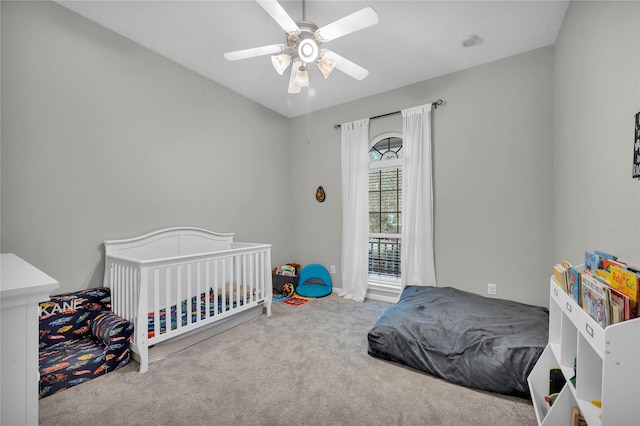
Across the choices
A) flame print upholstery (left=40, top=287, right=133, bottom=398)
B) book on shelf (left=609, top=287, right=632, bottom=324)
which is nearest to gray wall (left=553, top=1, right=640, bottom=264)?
book on shelf (left=609, top=287, right=632, bottom=324)

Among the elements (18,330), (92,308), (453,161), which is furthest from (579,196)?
(92,308)

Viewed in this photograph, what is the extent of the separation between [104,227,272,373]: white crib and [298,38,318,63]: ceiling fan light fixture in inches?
66.0

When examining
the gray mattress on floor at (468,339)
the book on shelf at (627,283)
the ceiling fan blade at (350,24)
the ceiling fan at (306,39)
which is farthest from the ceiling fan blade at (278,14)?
the gray mattress on floor at (468,339)

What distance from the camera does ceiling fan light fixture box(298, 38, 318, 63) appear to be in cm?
173

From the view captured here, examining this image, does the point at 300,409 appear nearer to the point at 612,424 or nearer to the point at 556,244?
the point at 612,424

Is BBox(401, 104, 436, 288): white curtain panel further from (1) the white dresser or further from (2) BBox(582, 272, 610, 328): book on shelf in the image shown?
(1) the white dresser

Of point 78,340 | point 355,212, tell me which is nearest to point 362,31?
point 355,212

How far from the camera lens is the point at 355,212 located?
3.53 metres

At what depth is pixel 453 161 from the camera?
2.97m

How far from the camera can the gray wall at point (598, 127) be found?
1.19 metres

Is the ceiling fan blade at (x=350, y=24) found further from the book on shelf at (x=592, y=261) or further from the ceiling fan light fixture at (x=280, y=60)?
the book on shelf at (x=592, y=261)

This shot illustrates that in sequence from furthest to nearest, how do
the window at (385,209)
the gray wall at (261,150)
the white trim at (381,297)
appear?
1. the window at (385,209)
2. the white trim at (381,297)
3. the gray wall at (261,150)

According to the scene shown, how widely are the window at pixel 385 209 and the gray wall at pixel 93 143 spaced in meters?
1.90

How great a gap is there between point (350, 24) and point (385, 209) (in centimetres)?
234
